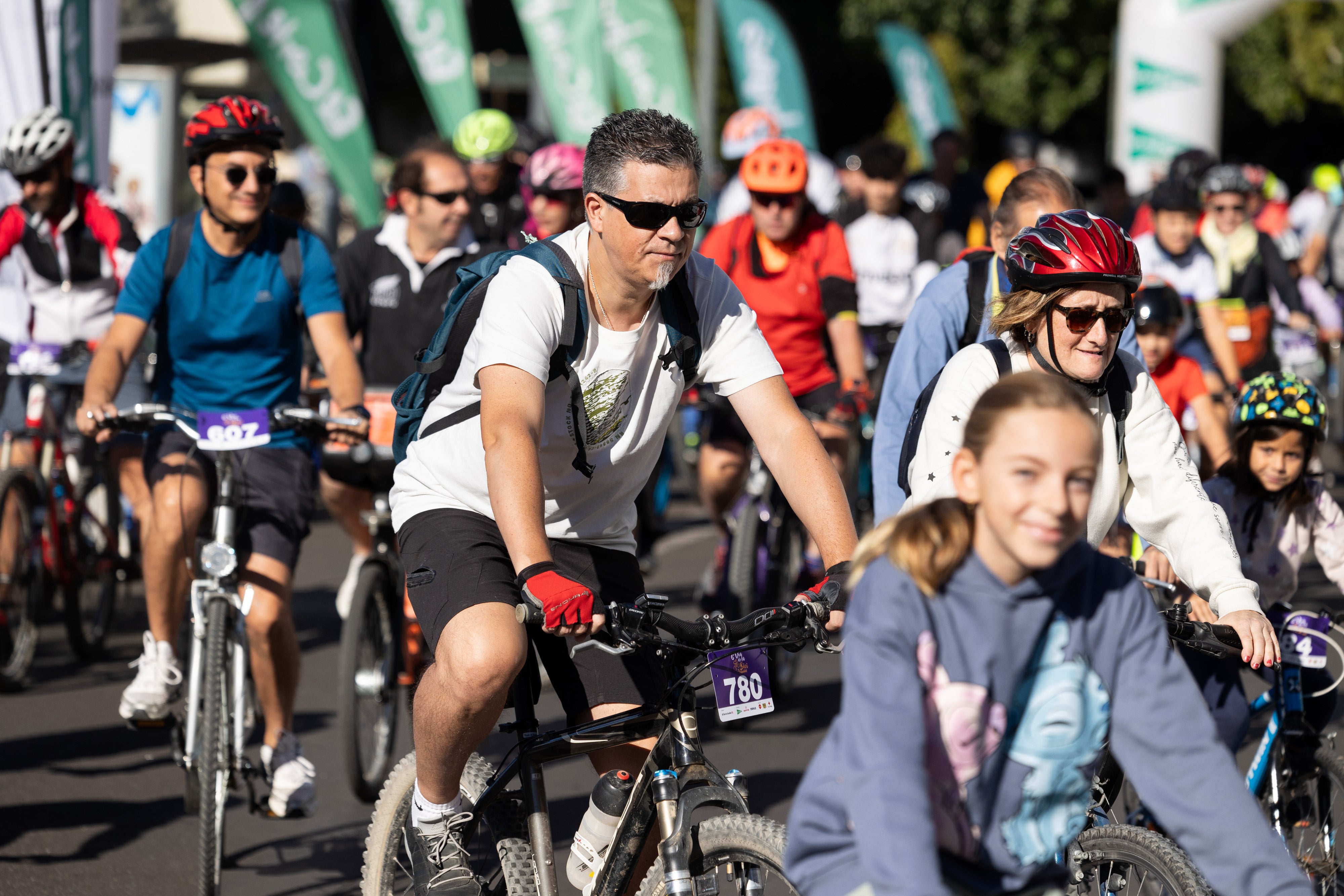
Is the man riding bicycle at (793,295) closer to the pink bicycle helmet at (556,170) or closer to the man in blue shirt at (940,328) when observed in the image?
the pink bicycle helmet at (556,170)

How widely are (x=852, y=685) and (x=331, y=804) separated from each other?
3619 millimetres

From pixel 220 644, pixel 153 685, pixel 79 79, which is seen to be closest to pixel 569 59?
pixel 79 79

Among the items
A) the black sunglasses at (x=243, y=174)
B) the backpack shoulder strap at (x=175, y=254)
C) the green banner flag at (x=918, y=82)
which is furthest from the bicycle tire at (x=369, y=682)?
the green banner flag at (x=918, y=82)

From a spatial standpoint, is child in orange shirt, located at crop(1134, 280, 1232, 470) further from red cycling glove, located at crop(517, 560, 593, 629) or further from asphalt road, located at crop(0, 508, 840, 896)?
red cycling glove, located at crop(517, 560, 593, 629)

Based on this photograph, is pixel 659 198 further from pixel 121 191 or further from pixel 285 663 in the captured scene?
pixel 121 191

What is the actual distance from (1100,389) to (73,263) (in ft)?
17.9

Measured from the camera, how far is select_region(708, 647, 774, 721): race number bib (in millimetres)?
3070

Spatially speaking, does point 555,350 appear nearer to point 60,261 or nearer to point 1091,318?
point 1091,318

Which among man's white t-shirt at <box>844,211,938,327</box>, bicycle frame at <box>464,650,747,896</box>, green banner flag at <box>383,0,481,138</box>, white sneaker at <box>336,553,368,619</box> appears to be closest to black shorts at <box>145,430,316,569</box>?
white sneaker at <box>336,553,368,619</box>

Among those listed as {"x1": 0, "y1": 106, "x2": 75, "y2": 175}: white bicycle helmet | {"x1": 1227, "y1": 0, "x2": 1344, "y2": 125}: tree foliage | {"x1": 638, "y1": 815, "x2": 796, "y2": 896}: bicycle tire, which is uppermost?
{"x1": 1227, "y1": 0, "x2": 1344, "y2": 125}: tree foliage

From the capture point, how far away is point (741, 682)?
3.09 meters

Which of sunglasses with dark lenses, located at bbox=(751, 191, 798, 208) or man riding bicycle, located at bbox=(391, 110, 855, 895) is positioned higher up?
sunglasses with dark lenses, located at bbox=(751, 191, 798, 208)

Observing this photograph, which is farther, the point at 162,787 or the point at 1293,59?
the point at 1293,59

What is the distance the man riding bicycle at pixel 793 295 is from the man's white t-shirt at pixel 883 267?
2.96 meters
